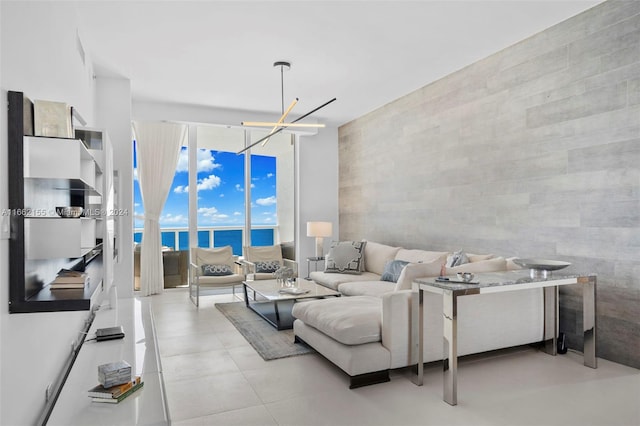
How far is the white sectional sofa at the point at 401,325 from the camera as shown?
3.07 meters

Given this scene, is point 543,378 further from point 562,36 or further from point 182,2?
point 182,2

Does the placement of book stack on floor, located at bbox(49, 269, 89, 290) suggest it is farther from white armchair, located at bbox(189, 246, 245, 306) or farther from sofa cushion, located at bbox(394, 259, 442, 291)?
white armchair, located at bbox(189, 246, 245, 306)

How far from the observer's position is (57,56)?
261 centimetres

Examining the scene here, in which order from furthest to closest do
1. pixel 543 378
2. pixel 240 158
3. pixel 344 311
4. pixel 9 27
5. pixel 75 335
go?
pixel 240 158
pixel 344 311
pixel 543 378
pixel 75 335
pixel 9 27

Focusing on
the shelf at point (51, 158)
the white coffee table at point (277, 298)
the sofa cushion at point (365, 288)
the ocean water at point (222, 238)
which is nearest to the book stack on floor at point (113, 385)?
the shelf at point (51, 158)

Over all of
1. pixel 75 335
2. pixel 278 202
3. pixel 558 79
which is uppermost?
pixel 558 79

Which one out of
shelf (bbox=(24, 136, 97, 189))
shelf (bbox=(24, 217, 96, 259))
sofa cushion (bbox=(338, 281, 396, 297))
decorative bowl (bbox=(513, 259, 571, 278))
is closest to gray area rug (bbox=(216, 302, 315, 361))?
sofa cushion (bbox=(338, 281, 396, 297))

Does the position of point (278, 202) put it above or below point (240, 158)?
below

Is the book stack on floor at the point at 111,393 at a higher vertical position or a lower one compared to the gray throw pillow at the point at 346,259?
lower

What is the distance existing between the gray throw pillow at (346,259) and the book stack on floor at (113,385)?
4194 mm

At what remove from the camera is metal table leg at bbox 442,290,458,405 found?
2.74 metres

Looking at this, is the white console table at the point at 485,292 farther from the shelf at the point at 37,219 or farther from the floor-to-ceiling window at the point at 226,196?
the floor-to-ceiling window at the point at 226,196

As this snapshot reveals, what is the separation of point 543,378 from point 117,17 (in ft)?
14.9

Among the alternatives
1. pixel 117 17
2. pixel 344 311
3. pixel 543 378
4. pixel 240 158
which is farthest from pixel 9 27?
pixel 240 158
